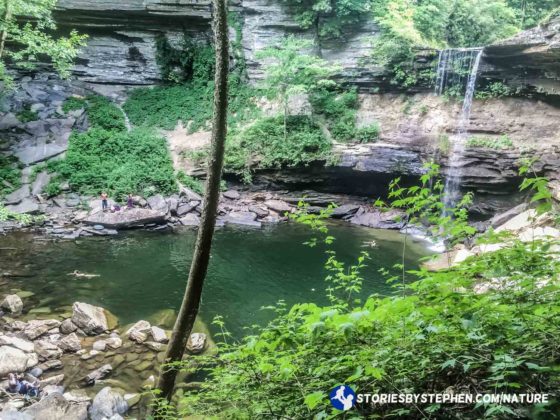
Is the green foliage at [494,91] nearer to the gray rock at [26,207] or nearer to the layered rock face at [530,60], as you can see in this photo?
the layered rock face at [530,60]

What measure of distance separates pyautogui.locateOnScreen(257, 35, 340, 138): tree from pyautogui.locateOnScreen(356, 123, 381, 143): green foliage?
2.87 metres

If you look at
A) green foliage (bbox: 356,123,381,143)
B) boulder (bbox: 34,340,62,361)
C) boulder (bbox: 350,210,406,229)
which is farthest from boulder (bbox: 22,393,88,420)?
green foliage (bbox: 356,123,381,143)

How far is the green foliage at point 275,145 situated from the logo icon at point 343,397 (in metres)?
17.6

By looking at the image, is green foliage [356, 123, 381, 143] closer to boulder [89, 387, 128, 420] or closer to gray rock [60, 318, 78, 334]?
gray rock [60, 318, 78, 334]

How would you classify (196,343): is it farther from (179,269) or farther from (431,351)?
(431,351)

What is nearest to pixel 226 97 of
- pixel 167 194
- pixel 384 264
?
pixel 384 264

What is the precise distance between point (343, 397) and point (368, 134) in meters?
19.1

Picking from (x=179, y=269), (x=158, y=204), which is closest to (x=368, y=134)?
(x=158, y=204)

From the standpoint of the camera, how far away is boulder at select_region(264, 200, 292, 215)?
774 inches

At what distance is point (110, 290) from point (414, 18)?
773 inches

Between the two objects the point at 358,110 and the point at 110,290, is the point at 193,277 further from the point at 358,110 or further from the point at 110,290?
the point at 358,110

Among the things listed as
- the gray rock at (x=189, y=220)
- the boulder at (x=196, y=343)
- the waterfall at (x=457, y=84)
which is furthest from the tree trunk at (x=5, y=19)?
the waterfall at (x=457, y=84)

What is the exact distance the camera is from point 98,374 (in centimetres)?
734

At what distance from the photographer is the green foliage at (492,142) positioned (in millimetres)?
17469
